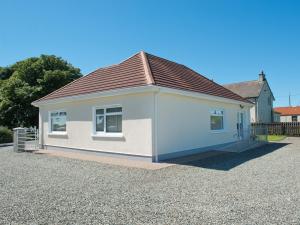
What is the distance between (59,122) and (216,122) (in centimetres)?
952

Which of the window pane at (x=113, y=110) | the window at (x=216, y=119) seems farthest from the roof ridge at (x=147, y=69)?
the window at (x=216, y=119)

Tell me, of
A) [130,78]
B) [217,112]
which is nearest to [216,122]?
[217,112]

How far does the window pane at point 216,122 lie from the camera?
1567 cm

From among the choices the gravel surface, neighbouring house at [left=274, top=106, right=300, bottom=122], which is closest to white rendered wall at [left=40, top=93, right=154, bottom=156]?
the gravel surface

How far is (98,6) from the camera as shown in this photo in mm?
13234

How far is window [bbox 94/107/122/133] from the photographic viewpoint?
40.5ft

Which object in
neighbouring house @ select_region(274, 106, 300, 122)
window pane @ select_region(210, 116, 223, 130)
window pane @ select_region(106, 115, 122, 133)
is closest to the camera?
window pane @ select_region(106, 115, 122, 133)

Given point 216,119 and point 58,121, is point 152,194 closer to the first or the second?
point 216,119

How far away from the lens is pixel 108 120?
1288cm

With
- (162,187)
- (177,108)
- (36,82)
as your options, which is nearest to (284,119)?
(36,82)

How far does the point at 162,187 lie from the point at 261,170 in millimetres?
4245

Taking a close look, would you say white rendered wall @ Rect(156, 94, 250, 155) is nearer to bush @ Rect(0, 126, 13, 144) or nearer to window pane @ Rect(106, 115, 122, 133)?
window pane @ Rect(106, 115, 122, 133)

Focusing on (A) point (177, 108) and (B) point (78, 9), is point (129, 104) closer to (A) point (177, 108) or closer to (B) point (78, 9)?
(A) point (177, 108)

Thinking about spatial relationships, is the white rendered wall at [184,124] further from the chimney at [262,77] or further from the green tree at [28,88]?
the chimney at [262,77]
